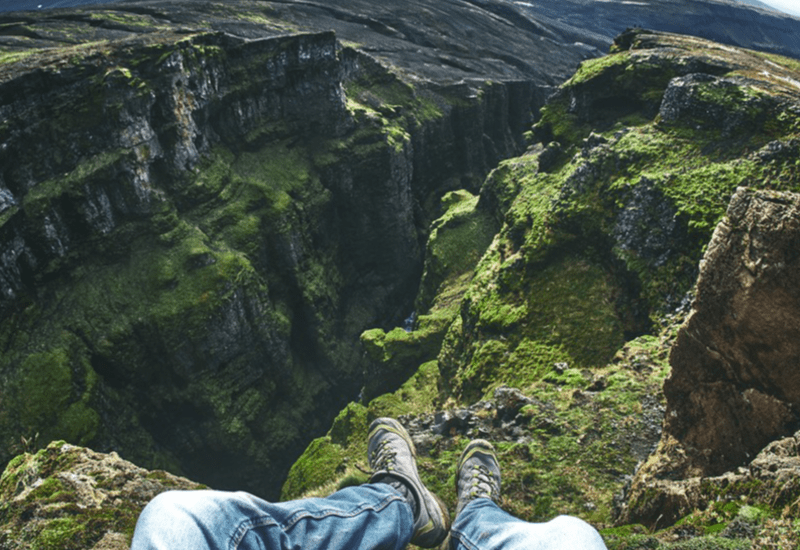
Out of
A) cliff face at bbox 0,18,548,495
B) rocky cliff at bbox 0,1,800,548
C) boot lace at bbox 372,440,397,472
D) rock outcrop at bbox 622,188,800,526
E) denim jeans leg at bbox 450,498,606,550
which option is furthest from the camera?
cliff face at bbox 0,18,548,495

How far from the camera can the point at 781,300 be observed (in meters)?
5.83

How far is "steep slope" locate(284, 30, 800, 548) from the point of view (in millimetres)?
8945

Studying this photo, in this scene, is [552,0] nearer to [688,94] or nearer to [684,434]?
[688,94]

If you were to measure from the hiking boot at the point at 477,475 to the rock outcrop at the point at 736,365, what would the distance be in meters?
2.01

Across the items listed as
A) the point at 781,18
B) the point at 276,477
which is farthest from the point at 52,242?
the point at 781,18

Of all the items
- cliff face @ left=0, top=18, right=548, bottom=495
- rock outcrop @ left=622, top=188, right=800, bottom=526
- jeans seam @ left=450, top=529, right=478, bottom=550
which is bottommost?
cliff face @ left=0, top=18, right=548, bottom=495

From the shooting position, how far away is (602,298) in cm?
1496

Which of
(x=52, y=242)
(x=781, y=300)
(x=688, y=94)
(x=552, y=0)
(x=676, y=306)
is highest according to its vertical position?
(x=552, y=0)

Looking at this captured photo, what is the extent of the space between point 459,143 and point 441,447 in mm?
56120

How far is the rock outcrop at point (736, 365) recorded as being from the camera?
5758 mm

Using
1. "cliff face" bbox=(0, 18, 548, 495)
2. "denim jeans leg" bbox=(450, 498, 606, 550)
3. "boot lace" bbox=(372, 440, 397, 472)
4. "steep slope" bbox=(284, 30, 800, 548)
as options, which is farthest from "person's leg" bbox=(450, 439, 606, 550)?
"cliff face" bbox=(0, 18, 548, 495)

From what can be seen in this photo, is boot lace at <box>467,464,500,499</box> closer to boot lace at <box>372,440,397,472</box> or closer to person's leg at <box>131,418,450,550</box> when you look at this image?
person's leg at <box>131,418,450,550</box>

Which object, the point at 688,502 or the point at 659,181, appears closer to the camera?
the point at 688,502

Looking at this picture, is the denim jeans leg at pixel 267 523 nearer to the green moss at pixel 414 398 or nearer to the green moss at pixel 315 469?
the green moss at pixel 315 469
